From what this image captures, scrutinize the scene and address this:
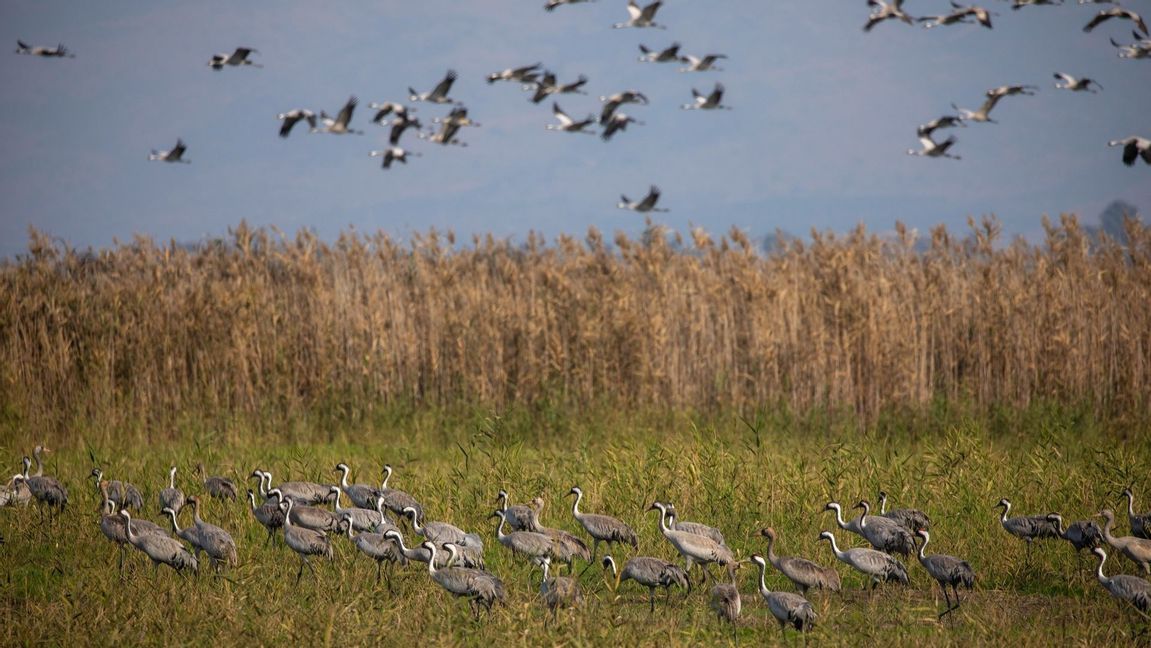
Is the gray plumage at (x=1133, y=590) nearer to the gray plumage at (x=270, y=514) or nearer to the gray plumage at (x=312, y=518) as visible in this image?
the gray plumage at (x=312, y=518)

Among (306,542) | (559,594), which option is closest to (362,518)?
(306,542)

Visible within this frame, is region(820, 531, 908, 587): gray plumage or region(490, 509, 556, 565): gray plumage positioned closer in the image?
region(820, 531, 908, 587): gray plumage

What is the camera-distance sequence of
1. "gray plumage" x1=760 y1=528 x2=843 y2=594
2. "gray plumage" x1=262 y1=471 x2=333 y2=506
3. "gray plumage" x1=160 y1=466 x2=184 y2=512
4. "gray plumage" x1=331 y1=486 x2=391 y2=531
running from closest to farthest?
"gray plumage" x1=760 y1=528 x2=843 y2=594 → "gray plumage" x1=331 y1=486 x2=391 y2=531 → "gray plumage" x1=262 y1=471 x2=333 y2=506 → "gray plumage" x1=160 y1=466 x2=184 y2=512

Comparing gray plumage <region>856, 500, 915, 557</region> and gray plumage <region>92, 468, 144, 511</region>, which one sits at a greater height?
gray plumage <region>856, 500, 915, 557</region>

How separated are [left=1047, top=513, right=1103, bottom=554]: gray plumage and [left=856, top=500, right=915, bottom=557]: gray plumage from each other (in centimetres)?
108

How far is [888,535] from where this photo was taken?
26.0ft

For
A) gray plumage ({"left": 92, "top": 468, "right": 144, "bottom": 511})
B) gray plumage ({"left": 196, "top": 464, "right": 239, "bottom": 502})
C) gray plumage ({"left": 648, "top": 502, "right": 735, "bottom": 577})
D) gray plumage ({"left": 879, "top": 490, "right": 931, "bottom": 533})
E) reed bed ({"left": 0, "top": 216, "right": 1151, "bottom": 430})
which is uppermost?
gray plumage ({"left": 648, "top": 502, "right": 735, "bottom": 577})

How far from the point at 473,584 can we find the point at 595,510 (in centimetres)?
283

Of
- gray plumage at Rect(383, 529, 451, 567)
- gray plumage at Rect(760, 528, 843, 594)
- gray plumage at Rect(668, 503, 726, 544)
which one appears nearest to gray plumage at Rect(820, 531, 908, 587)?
gray plumage at Rect(760, 528, 843, 594)

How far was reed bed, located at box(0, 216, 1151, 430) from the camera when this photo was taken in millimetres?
14961

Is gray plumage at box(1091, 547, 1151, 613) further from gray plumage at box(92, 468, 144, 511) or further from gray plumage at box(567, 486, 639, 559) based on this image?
gray plumage at box(92, 468, 144, 511)

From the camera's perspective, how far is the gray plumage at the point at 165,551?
7.66 metres

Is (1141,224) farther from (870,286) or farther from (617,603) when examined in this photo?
(617,603)

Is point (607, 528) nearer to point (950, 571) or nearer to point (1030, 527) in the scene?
point (950, 571)
